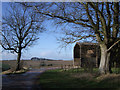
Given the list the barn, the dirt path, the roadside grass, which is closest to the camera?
the dirt path

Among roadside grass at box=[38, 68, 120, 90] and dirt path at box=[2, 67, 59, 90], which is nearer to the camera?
dirt path at box=[2, 67, 59, 90]

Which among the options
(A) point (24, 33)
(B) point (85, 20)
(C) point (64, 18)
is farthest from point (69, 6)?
(A) point (24, 33)

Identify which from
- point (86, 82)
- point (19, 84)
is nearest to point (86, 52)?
point (86, 82)

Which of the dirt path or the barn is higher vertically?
the barn

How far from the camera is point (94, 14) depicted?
15828mm

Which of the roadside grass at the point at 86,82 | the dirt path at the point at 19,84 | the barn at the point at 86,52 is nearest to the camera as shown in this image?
the dirt path at the point at 19,84

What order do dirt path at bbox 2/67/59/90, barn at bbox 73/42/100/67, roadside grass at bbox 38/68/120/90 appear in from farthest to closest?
barn at bbox 73/42/100/67
roadside grass at bbox 38/68/120/90
dirt path at bbox 2/67/59/90

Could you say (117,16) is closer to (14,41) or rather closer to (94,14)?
(94,14)

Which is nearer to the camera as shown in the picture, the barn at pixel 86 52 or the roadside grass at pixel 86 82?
the roadside grass at pixel 86 82

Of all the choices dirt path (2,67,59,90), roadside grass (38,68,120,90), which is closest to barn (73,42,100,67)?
roadside grass (38,68,120,90)

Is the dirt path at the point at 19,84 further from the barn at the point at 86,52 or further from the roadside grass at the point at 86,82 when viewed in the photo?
the barn at the point at 86,52

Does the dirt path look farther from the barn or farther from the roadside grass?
the barn

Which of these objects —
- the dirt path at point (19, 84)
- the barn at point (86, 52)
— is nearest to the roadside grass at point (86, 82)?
the dirt path at point (19, 84)

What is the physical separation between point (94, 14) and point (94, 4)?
205 cm
